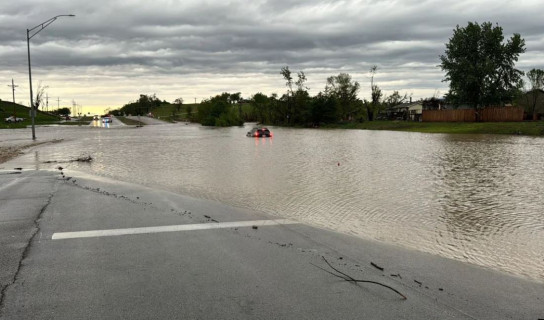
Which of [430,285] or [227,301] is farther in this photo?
[430,285]

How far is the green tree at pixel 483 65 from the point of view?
206 ft

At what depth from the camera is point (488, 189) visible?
13883 millimetres

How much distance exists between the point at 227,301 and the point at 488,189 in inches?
456

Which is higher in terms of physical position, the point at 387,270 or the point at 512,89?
the point at 512,89

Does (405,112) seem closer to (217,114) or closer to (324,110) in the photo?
(324,110)

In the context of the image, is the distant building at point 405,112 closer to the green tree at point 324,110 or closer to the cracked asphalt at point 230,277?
the green tree at point 324,110

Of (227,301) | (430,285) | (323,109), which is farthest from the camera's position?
(323,109)

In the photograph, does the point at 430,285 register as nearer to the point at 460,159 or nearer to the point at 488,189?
the point at 488,189

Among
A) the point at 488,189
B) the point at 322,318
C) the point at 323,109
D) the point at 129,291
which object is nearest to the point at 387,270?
the point at 322,318

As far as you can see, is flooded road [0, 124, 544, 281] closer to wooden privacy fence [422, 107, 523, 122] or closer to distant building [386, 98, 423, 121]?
wooden privacy fence [422, 107, 523, 122]

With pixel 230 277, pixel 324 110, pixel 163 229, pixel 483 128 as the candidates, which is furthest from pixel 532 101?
pixel 230 277

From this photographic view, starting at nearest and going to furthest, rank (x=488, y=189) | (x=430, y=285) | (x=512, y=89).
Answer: (x=430, y=285)
(x=488, y=189)
(x=512, y=89)

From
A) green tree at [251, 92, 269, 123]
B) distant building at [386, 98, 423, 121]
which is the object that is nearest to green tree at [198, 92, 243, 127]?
green tree at [251, 92, 269, 123]

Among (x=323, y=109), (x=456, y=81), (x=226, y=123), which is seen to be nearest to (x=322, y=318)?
(x=456, y=81)
